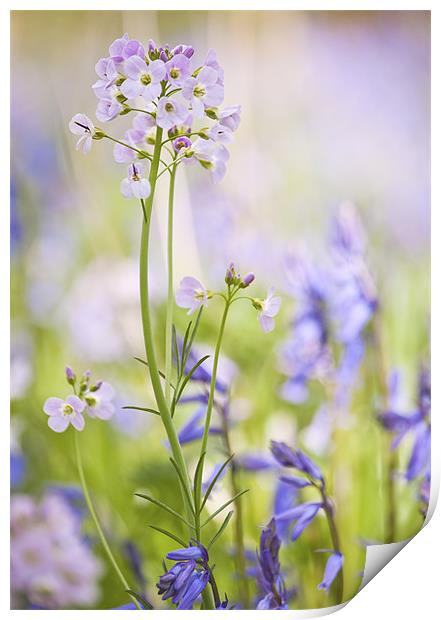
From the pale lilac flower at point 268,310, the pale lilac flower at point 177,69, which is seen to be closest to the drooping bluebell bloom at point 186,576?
the pale lilac flower at point 268,310

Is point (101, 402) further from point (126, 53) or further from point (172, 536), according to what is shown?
point (126, 53)

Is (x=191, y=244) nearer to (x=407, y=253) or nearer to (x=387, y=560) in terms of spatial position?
(x=407, y=253)

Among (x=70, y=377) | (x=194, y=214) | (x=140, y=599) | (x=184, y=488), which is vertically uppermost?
(x=194, y=214)

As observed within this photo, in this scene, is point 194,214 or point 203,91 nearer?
point 203,91

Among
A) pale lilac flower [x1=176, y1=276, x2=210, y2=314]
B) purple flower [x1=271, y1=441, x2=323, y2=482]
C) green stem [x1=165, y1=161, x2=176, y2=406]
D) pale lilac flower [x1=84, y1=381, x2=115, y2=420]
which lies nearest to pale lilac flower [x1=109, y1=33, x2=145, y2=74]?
green stem [x1=165, y1=161, x2=176, y2=406]

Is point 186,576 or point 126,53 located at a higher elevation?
point 126,53

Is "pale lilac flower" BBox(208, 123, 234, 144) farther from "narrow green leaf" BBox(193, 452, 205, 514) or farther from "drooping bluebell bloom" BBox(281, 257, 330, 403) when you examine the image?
"narrow green leaf" BBox(193, 452, 205, 514)

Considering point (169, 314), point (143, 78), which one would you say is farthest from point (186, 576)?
point (143, 78)
